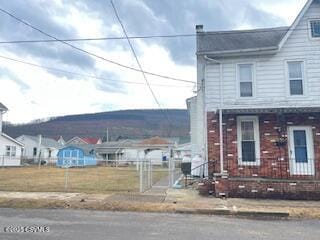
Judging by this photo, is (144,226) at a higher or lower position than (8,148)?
lower

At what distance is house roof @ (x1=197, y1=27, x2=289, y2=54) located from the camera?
14.5m

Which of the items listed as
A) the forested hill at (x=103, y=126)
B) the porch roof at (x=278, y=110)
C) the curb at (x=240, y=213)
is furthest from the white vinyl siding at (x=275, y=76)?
the forested hill at (x=103, y=126)

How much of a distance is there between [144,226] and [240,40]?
1130cm

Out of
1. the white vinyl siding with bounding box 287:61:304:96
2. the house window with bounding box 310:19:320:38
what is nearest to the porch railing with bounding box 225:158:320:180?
the white vinyl siding with bounding box 287:61:304:96

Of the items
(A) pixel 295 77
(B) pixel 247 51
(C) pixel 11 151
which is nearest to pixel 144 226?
(B) pixel 247 51

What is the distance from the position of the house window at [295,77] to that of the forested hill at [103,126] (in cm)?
6873

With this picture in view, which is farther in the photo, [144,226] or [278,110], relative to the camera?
[278,110]

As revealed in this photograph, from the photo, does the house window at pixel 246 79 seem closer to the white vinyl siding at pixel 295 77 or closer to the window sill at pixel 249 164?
the white vinyl siding at pixel 295 77

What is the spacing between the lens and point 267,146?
44.6 ft

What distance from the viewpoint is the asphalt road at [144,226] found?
6.52 meters

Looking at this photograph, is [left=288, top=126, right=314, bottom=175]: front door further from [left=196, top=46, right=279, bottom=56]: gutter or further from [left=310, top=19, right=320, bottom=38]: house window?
[left=310, top=19, right=320, bottom=38]: house window

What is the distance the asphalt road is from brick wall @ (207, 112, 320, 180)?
16.8 ft

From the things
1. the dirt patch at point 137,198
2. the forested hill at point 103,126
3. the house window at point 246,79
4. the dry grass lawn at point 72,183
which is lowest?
the dirt patch at point 137,198

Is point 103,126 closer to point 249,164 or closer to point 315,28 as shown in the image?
point 249,164
